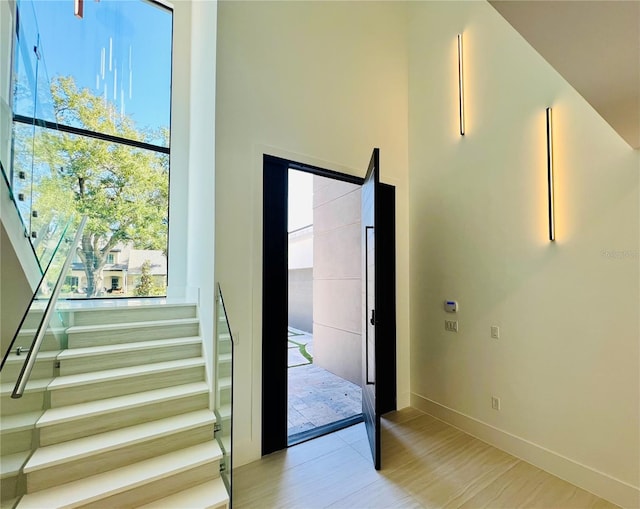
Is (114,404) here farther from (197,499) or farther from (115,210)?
(115,210)

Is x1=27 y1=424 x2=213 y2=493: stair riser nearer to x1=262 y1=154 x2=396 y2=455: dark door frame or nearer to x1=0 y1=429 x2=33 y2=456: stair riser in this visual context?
x1=0 y1=429 x2=33 y2=456: stair riser

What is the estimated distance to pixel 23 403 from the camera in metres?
1.75

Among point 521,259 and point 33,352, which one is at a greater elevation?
point 521,259

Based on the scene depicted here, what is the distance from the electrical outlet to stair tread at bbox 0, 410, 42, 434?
11.4 ft

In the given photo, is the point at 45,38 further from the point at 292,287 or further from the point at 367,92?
the point at 292,287

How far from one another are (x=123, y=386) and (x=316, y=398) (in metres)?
2.27

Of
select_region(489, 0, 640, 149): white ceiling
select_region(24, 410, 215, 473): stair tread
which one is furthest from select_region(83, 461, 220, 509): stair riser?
select_region(489, 0, 640, 149): white ceiling

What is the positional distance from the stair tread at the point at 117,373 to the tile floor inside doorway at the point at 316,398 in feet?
4.10

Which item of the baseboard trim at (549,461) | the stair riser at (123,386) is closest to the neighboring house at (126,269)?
the stair riser at (123,386)

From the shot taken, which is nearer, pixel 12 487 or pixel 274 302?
pixel 12 487

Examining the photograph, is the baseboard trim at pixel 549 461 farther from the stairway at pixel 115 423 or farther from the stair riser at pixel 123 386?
the stair riser at pixel 123 386

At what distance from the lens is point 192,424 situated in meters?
2.21

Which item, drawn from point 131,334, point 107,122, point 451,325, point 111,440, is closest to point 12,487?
point 111,440

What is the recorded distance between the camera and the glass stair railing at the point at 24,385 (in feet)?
5.29
